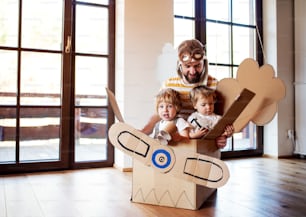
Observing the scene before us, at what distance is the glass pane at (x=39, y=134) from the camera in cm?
204

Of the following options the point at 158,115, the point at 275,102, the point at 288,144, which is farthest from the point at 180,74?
the point at 288,144

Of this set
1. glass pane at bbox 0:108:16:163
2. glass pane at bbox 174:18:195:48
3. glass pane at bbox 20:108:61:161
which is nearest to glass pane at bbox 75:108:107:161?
glass pane at bbox 20:108:61:161

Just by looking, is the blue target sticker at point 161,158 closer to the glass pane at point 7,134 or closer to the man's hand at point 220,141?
the man's hand at point 220,141

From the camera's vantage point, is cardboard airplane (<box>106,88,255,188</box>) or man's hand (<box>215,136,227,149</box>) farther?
man's hand (<box>215,136,227,149</box>)

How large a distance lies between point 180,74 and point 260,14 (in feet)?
6.43

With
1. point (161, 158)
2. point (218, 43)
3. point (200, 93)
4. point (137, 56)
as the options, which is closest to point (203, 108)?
point (200, 93)

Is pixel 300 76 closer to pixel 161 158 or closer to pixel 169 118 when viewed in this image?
pixel 169 118

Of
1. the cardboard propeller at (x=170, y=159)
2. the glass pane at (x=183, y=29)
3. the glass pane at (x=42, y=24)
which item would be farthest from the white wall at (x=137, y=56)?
the cardboard propeller at (x=170, y=159)

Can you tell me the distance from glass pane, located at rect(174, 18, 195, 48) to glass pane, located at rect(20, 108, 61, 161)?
1.17 m

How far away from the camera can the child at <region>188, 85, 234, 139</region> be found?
1.28 metres

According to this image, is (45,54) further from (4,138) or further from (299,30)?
(299,30)

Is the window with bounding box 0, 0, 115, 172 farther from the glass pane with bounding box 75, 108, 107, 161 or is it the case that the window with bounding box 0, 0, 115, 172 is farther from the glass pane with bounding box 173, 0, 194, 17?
the glass pane with bounding box 173, 0, 194, 17

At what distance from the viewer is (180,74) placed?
4.53 feet

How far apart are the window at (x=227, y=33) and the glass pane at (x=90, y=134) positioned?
913 millimetres
